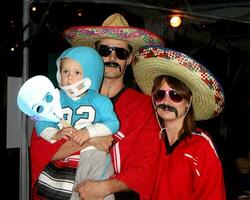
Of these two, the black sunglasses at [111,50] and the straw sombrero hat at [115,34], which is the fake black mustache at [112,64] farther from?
the straw sombrero hat at [115,34]

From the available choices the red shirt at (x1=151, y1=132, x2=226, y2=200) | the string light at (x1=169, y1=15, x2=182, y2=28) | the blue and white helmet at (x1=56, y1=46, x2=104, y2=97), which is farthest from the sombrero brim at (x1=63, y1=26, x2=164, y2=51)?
the string light at (x1=169, y1=15, x2=182, y2=28)

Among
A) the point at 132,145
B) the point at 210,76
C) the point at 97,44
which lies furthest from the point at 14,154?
the point at 210,76

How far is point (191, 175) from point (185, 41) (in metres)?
3.53

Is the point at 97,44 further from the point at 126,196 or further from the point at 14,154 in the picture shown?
the point at 14,154

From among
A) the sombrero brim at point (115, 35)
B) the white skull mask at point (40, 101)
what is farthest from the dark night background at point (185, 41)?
the white skull mask at point (40, 101)

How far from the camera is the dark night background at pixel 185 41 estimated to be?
Result: 3.52m

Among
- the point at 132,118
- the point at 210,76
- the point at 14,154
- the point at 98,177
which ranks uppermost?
the point at 210,76

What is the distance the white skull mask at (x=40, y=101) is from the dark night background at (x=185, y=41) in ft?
3.62

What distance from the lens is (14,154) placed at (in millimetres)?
3818

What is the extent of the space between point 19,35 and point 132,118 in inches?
57.1

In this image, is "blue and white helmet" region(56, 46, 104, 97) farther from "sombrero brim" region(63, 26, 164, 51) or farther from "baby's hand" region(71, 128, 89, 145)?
"sombrero brim" region(63, 26, 164, 51)

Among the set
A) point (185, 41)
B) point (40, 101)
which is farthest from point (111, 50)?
point (185, 41)

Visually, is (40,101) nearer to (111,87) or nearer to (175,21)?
(111,87)

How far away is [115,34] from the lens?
2471mm
